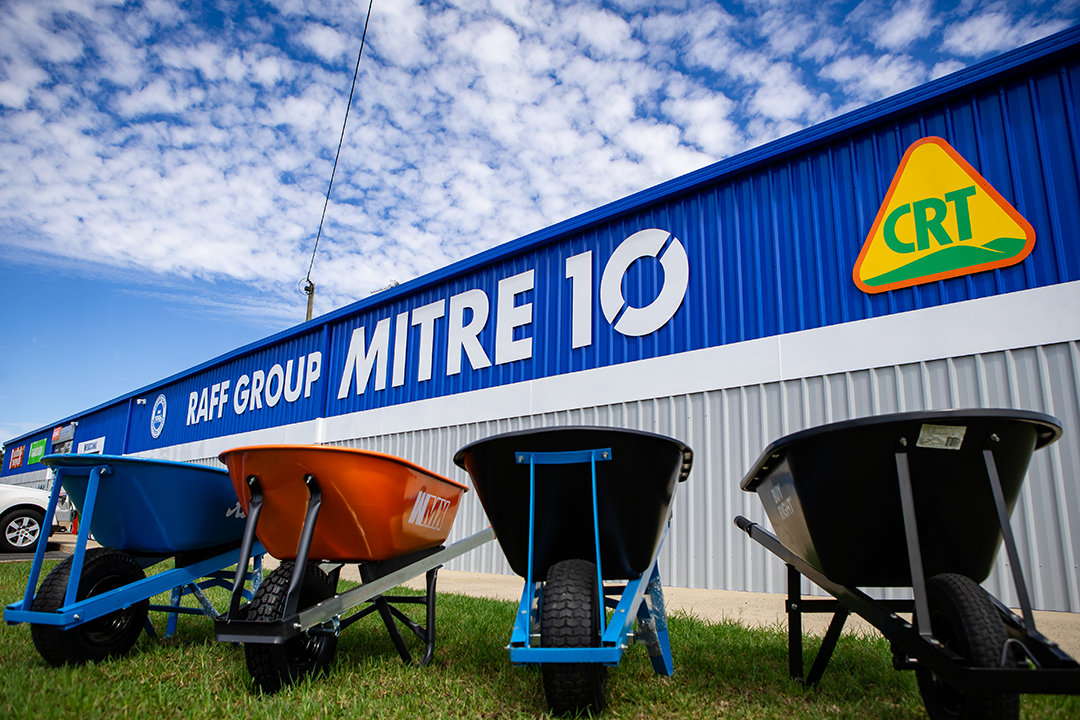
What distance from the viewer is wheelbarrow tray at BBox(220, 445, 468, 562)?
2725mm

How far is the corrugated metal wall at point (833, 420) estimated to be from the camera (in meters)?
4.61

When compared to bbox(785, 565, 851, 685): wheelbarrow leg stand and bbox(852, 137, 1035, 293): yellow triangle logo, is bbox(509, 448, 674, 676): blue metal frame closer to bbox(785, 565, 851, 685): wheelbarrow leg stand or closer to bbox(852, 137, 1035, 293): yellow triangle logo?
bbox(785, 565, 851, 685): wheelbarrow leg stand

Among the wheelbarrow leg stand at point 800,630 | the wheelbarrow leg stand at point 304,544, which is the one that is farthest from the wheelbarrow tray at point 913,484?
the wheelbarrow leg stand at point 304,544

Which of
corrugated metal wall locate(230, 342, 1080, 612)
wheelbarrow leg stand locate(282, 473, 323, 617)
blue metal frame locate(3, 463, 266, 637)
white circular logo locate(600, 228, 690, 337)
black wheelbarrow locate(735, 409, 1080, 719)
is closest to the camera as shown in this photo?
black wheelbarrow locate(735, 409, 1080, 719)

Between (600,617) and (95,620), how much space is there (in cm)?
273

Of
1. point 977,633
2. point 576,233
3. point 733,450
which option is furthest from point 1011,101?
point 977,633

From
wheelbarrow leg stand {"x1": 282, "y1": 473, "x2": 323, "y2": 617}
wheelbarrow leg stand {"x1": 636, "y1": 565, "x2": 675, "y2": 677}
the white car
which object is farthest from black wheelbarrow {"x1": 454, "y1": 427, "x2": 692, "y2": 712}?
the white car

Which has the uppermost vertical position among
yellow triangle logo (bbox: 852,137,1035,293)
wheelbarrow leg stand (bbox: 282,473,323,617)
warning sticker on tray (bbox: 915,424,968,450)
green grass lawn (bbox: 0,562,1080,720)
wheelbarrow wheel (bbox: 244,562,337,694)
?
yellow triangle logo (bbox: 852,137,1035,293)

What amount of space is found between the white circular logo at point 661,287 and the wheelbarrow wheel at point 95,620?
5185 millimetres

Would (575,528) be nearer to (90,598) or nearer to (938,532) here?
(938,532)

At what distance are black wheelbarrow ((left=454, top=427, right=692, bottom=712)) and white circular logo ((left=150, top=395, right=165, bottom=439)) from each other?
742 inches

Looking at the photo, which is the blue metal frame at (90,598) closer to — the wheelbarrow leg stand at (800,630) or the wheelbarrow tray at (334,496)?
the wheelbarrow tray at (334,496)

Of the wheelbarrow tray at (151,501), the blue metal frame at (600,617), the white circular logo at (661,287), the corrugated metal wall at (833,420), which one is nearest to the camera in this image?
the blue metal frame at (600,617)

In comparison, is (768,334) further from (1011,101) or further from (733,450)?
(1011,101)
